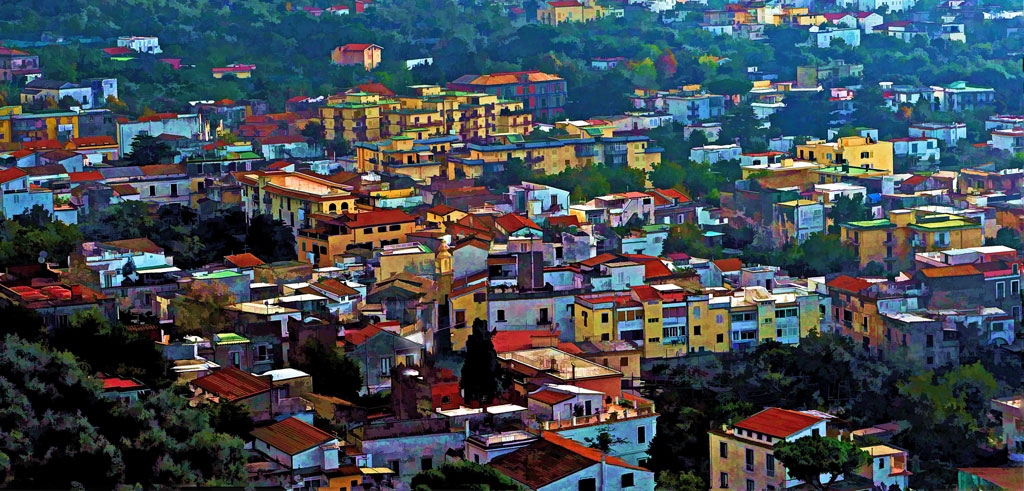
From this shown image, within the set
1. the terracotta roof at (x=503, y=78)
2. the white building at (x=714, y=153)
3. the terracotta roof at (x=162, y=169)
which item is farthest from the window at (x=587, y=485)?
the terracotta roof at (x=503, y=78)

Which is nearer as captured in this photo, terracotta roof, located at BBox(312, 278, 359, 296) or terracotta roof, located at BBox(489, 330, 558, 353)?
terracotta roof, located at BBox(489, 330, 558, 353)

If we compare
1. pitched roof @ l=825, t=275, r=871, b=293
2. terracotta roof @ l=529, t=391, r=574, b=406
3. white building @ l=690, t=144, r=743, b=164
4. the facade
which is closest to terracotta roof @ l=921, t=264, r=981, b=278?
pitched roof @ l=825, t=275, r=871, b=293

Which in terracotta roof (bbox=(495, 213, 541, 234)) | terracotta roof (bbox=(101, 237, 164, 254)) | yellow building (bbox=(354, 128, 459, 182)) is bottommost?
yellow building (bbox=(354, 128, 459, 182))

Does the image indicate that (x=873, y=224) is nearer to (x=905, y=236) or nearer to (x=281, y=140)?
(x=905, y=236)

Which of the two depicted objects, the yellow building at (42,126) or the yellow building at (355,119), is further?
the yellow building at (355,119)

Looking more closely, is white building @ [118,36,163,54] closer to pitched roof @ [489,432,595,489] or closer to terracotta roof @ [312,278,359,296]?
terracotta roof @ [312,278,359,296]

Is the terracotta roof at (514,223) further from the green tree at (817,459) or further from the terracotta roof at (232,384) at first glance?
the green tree at (817,459)
